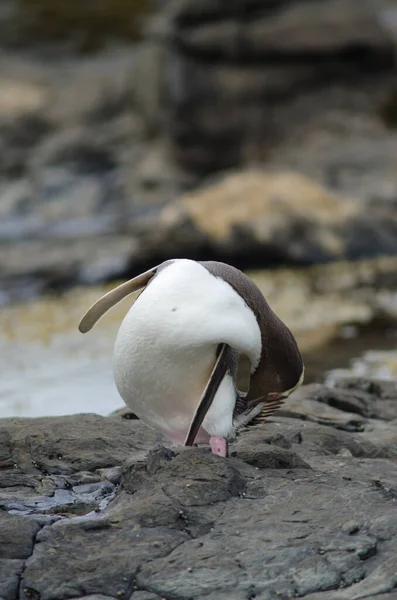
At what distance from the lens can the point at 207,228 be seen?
1351cm

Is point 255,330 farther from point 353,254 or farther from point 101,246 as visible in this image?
point 101,246

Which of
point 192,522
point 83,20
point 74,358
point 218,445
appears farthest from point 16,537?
point 83,20

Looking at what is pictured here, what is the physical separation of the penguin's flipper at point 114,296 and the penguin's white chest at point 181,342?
0.25 m

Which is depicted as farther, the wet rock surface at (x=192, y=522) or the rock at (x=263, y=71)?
the rock at (x=263, y=71)

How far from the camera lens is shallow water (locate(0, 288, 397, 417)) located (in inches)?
300

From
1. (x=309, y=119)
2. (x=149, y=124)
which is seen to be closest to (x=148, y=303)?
(x=309, y=119)

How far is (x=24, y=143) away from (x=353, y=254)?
27.5 ft

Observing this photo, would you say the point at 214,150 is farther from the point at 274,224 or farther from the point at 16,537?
the point at 16,537

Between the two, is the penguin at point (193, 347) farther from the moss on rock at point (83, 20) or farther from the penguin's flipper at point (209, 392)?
the moss on rock at point (83, 20)

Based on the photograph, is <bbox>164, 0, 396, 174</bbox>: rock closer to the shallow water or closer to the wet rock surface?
the shallow water

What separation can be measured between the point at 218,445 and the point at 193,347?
1.38 feet

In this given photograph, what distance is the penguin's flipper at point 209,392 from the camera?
4043 mm

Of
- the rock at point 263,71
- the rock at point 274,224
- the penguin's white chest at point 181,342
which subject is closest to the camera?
the penguin's white chest at point 181,342

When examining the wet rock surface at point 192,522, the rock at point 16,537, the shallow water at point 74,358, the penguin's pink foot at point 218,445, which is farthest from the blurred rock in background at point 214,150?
the rock at point 16,537
